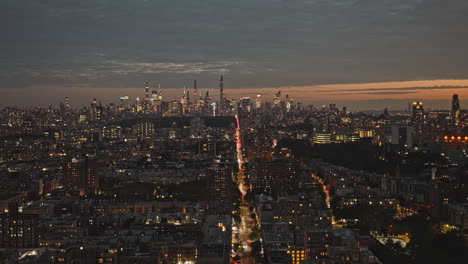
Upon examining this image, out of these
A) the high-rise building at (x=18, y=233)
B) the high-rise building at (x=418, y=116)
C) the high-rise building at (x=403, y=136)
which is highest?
the high-rise building at (x=418, y=116)

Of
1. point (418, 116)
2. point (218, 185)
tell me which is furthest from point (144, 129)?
point (218, 185)

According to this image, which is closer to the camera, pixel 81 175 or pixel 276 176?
pixel 276 176

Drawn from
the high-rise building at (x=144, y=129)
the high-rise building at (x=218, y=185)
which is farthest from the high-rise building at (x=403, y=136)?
the high-rise building at (x=144, y=129)

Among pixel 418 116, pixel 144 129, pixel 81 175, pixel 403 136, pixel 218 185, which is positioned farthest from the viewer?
pixel 144 129

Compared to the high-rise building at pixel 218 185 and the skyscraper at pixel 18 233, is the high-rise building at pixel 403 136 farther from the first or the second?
the skyscraper at pixel 18 233

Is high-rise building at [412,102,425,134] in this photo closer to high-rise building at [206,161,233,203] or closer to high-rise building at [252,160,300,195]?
high-rise building at [252,160,300,195]

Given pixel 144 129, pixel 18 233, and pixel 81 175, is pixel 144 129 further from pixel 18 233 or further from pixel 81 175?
pixel 18 233

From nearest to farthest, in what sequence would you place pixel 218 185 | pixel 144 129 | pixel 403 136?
pixel 218 185 < pixel 403 136 < pixel 144 129

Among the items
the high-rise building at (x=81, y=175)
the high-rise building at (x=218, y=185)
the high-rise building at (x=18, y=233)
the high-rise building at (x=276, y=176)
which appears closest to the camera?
the high-rise building at (x=18, y=233)

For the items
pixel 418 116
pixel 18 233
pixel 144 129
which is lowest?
pixel 18 233

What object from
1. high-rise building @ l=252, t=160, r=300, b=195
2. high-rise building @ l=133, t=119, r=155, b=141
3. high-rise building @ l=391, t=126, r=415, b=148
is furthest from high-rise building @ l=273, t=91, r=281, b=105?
high-rise building @ l=252, t=160, r=300, b=195
